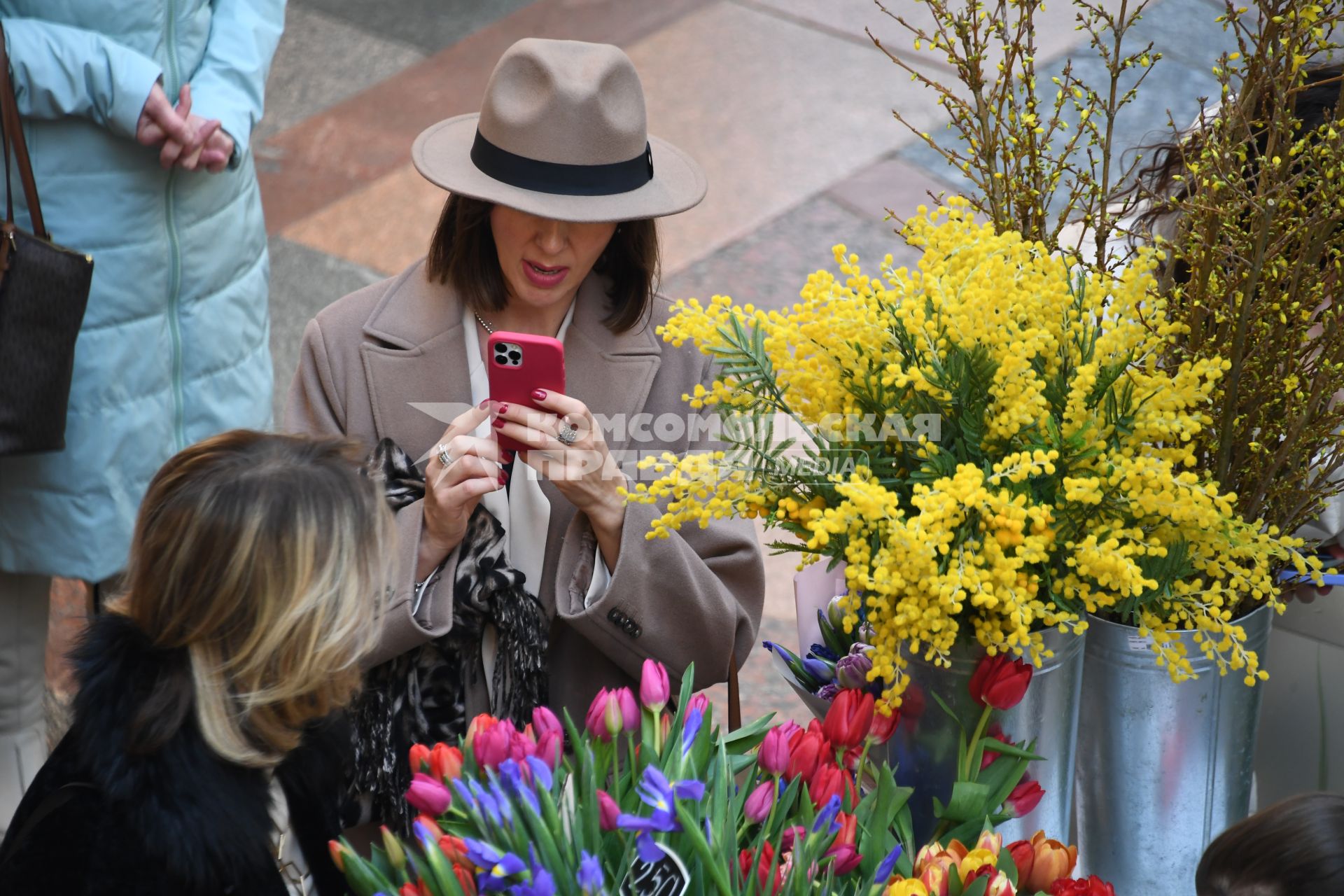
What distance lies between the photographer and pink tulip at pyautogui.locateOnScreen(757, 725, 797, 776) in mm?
1352

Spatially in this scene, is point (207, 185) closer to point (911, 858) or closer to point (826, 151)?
point (911, 858)

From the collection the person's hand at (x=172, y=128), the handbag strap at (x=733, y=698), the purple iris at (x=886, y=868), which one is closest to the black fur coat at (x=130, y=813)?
the purple iris at (x=886, y=868)

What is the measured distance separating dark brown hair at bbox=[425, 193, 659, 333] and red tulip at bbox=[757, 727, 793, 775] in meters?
0.83

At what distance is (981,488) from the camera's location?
1.18 m

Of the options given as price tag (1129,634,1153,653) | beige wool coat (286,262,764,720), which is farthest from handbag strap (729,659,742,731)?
price tag (1129,634,1153,653)

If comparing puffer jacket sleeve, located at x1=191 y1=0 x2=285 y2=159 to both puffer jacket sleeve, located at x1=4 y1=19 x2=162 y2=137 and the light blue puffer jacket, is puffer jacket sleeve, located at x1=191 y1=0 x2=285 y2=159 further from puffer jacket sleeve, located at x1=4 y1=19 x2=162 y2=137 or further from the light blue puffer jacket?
puffer jacket sleeve, located at x1=4 y1=19 x2=162 y2=137

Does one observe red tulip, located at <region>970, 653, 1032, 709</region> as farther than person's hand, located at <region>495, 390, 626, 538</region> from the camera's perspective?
No

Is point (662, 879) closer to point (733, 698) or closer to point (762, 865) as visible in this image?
point (762, 865)

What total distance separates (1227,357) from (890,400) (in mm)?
360

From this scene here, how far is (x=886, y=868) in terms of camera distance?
1.24 metres

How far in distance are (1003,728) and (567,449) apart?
65 cm

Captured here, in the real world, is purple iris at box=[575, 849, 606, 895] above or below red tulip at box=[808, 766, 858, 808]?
above

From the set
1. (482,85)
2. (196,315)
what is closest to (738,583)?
(196,315)

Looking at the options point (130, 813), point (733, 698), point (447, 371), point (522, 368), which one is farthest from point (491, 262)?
point (130, 813)
